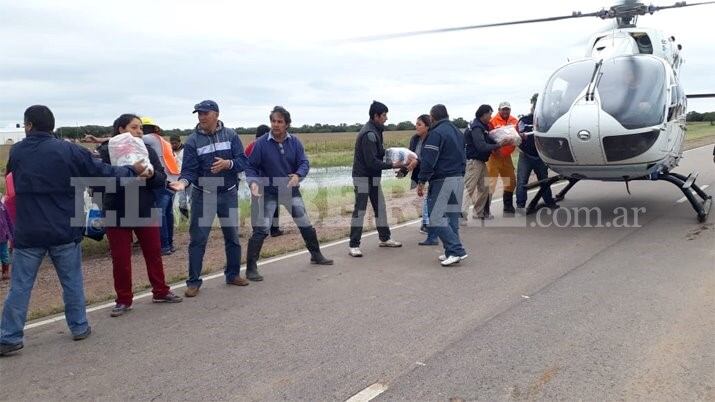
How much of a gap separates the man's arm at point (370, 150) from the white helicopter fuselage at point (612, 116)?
2915 mm

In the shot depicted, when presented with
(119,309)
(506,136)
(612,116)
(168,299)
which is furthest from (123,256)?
(612,116)

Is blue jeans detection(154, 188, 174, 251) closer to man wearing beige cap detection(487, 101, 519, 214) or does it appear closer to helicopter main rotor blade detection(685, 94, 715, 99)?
man wearing beige cap detection(487, 101, 519, 214)

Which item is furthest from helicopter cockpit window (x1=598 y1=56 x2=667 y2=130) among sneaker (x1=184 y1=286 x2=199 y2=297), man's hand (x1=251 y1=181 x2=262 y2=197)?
sneaker (x1=184 y1=286 x2=199 y2=297)

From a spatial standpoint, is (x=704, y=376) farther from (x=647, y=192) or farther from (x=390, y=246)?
(x=647, y=192)

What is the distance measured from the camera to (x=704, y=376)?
3.97m

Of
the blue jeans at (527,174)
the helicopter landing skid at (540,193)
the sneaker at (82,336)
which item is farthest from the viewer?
the blue jeans at (527,174)

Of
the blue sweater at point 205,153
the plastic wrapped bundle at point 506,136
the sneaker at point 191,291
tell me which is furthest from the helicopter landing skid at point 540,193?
the sneaker at point 191,291

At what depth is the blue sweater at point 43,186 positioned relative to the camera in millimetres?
4797

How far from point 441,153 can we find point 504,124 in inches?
143

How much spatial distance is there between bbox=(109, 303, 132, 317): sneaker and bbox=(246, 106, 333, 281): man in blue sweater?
149 cm

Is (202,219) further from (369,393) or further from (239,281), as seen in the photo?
(369,393)

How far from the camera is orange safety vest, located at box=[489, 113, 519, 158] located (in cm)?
1053

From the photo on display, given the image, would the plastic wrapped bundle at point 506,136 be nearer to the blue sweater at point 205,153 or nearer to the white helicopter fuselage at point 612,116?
Result: the white helicopter fuselage at point 612,116

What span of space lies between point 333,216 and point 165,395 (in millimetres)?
7726
